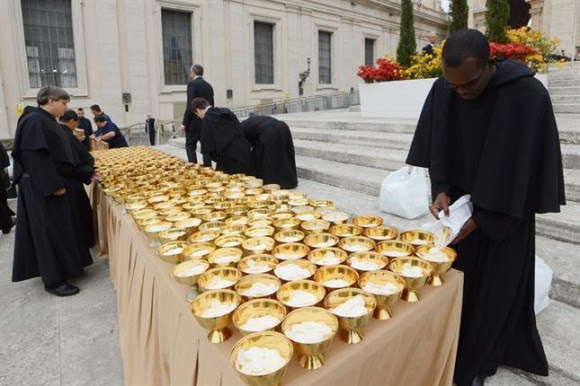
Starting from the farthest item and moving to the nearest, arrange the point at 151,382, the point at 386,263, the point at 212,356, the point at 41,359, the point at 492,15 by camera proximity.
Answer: the point at 492,15 → the point at 41,359 → the point at 151,382 → the point at 386,263 → the point at 212,356

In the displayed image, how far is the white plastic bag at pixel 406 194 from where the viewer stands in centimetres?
395

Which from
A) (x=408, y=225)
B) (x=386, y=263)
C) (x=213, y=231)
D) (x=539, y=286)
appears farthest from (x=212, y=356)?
(x=408, y=225)

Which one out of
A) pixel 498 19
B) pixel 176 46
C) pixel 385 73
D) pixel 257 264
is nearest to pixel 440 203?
pixel 257 264

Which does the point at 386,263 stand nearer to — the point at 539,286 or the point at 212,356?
the point at 212,356

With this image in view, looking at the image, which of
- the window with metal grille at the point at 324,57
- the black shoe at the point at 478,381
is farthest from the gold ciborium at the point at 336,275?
the window with metal grille at the point at 324,57

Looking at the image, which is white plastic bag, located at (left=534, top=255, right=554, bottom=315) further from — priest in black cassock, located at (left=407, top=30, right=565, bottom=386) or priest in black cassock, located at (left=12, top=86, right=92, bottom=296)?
priest in black cassock, located at (left=12, top=86, right=92, bottom=296)

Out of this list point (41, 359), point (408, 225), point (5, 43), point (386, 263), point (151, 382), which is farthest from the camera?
point (5, 43)

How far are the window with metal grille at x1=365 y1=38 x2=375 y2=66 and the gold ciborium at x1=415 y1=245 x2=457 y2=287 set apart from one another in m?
26.2

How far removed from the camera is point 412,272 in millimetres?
1741

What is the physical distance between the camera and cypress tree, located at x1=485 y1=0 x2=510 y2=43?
8906 mm

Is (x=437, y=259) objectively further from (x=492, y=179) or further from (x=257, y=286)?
(x=257, y=286)

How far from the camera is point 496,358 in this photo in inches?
85.3

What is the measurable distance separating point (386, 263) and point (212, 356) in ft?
2.76

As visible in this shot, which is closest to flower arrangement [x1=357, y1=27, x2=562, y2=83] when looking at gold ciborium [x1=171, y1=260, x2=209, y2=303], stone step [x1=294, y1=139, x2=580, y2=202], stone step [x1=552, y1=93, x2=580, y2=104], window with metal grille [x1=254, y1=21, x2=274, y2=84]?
stone step [x1=552, y1=93, x2=580, y2=104]
